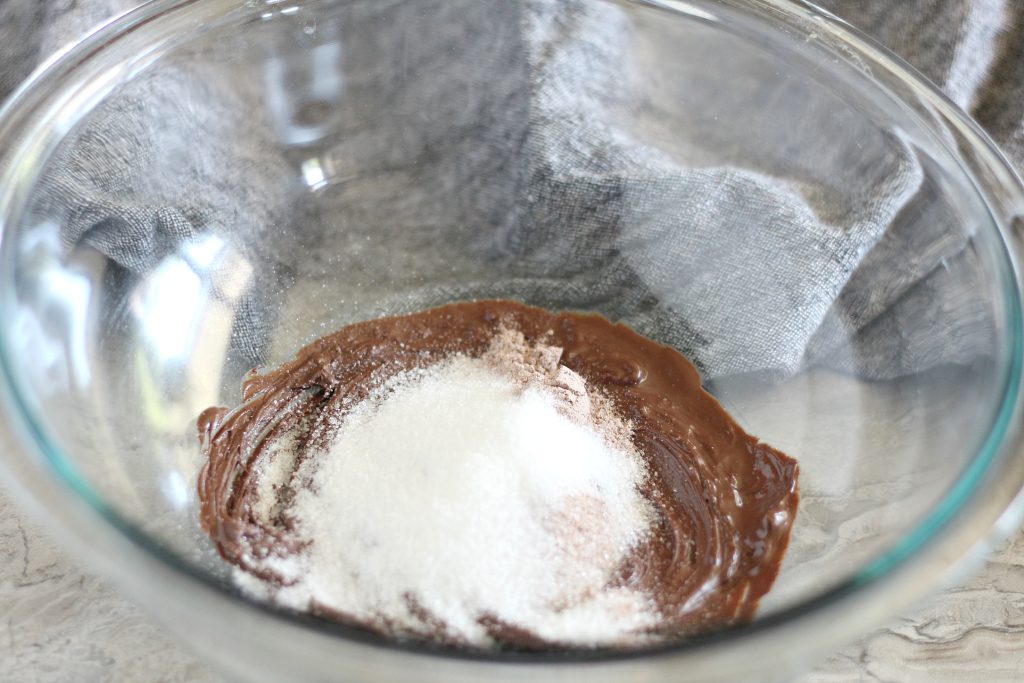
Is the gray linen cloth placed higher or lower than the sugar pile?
higher

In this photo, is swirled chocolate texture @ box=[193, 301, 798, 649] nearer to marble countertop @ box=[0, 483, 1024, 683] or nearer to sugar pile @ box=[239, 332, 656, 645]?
sugar pile @ box=[239, 332, 656, 645]

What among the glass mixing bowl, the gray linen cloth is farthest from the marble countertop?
the gray linen cloth

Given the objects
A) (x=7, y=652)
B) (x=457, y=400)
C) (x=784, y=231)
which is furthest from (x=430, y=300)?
(x=7, y=652)

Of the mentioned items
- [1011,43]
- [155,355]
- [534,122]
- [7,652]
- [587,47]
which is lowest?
[7,652]

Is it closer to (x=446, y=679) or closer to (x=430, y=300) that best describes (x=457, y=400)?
(x=430, y=300)

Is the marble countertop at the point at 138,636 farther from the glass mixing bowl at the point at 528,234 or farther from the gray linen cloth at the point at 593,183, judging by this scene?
the gray linen cloth at the point at 593,183
